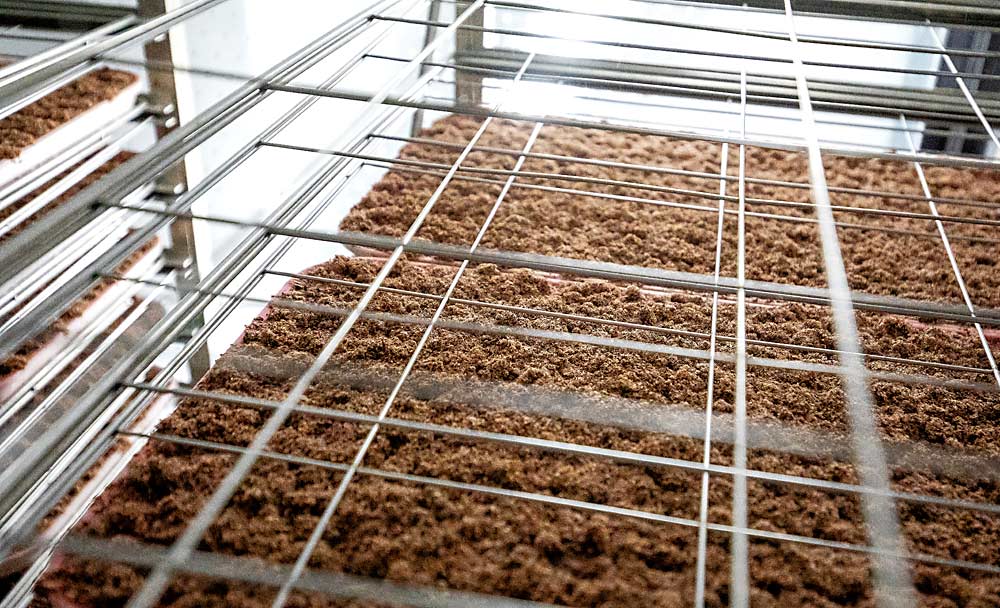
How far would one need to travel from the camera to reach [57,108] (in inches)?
52.1

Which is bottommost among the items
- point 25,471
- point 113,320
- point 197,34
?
point 113,320

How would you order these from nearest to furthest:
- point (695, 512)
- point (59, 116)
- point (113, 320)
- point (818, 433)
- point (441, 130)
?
1. point (695, 512)
2. point (818, 433)
3. point (113, 320)
4. point (59, 116)
5. point (441, 130)

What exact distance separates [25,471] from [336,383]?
1.12 feet

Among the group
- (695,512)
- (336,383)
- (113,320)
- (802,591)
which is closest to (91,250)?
(113,320)

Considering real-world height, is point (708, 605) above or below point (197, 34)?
below

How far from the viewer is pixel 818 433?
98 cm

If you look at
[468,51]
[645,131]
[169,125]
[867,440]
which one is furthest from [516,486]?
[468,51]

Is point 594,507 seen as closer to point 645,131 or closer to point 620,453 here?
point 620,453

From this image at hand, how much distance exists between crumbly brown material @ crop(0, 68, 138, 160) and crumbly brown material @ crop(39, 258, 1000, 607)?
422 mm

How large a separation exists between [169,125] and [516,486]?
0.83m

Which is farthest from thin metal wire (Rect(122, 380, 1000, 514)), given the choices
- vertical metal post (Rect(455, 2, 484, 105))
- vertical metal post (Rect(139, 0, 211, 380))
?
vertical metal post (Rect(455, 2, 484, 105))

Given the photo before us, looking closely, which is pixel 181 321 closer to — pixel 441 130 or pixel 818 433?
pixel 818 433

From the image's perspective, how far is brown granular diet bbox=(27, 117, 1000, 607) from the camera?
2.55ft

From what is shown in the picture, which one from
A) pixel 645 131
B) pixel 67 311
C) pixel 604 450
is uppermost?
pixel 645 131
